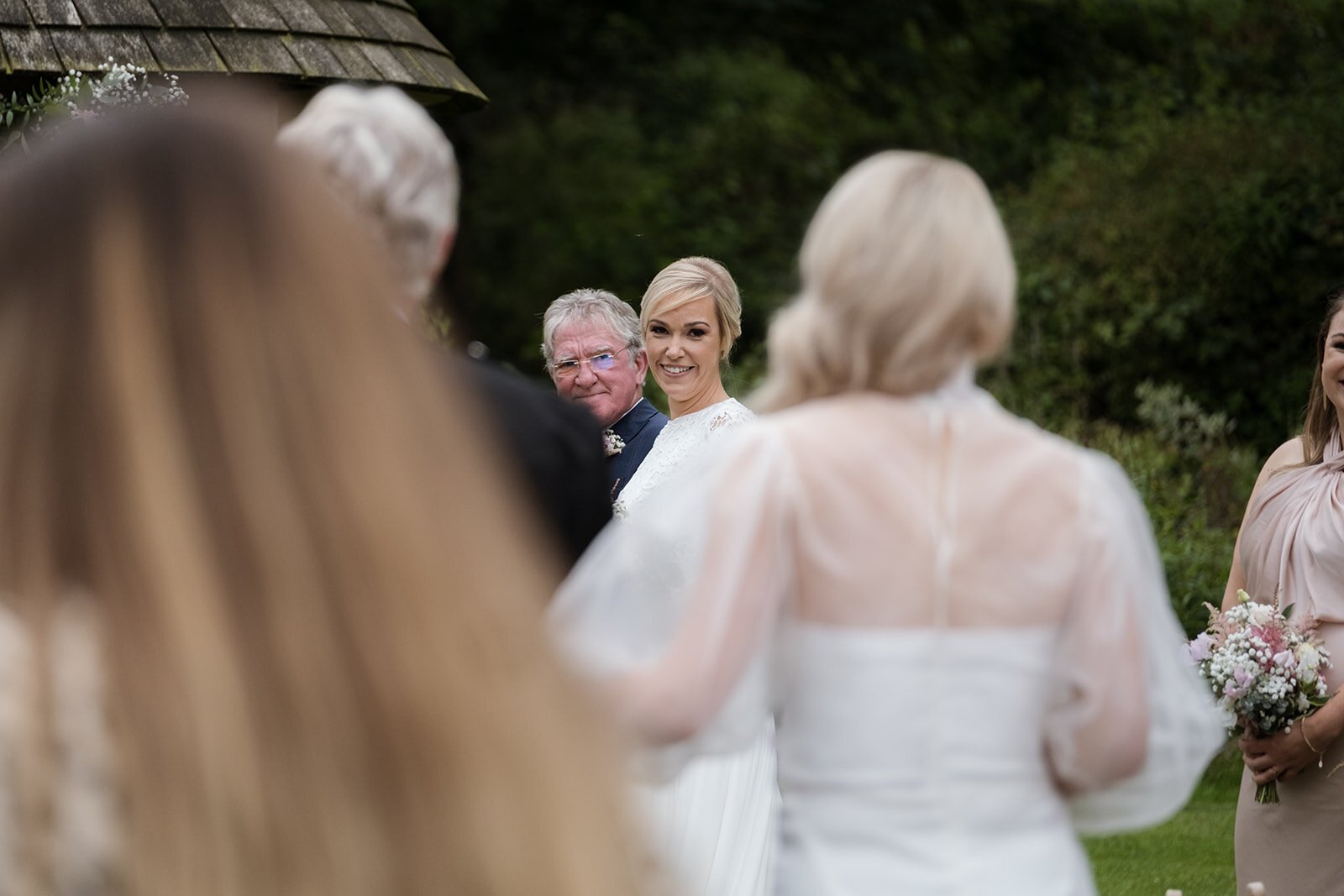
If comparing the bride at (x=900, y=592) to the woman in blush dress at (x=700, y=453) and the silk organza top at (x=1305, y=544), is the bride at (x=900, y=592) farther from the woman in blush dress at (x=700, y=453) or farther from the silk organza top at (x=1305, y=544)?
the silk organza top at (x=1305, y=544)

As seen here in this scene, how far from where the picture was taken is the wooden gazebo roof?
24.4 ft

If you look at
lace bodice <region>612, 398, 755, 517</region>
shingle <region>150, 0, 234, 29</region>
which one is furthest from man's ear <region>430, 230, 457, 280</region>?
shingle <region>150, 0, 234, 29</region>

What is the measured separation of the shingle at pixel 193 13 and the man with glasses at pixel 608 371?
123 inches

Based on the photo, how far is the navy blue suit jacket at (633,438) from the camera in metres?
5.76

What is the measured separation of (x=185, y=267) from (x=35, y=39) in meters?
6.91

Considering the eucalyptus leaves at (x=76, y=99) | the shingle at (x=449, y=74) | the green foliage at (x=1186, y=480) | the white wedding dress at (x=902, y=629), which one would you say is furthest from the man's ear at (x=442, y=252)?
the green foliage at (x=1186, y=480)

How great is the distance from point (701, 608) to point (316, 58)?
245 inches

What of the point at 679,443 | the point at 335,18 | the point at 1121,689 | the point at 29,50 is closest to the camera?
the point at 1121,689

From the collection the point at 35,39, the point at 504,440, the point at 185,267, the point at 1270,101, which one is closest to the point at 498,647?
the point at 185,267

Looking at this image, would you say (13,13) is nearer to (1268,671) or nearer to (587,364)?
(587,364)

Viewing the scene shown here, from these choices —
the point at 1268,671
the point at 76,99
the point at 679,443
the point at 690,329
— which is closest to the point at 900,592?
the point at 1268,671

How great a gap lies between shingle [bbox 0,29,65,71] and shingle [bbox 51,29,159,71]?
0.12 feet

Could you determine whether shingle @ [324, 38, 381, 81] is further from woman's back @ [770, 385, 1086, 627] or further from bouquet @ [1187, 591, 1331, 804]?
woman's back @ [770, 385, 1086, 627]

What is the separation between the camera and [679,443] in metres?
5.49
